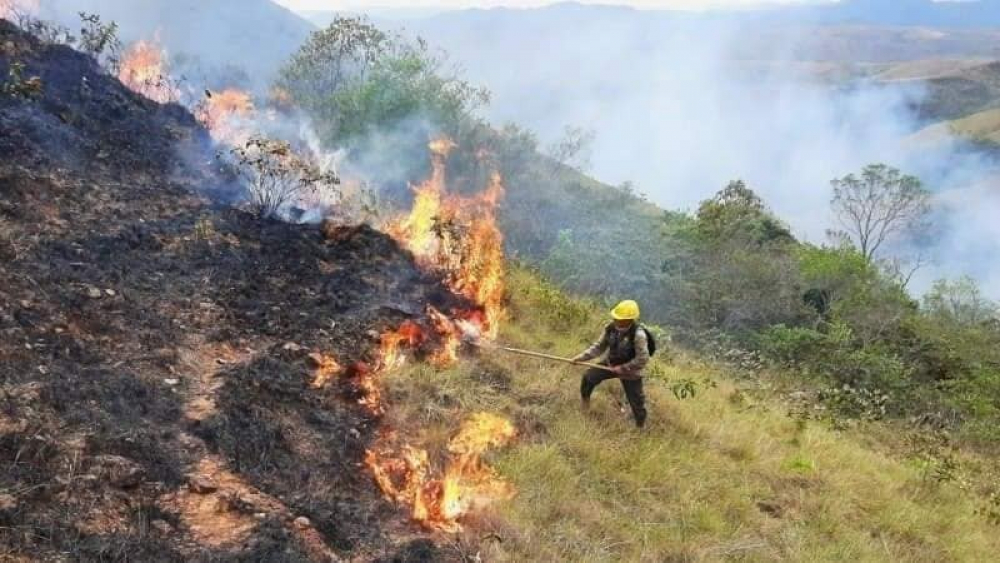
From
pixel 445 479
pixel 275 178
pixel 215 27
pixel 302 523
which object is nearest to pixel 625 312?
pixel 445 479

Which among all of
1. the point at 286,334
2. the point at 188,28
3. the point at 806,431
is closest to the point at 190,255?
the point at 286,334

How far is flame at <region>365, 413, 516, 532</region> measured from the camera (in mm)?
4996

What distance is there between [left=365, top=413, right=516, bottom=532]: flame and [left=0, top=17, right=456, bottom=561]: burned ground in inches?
6.2

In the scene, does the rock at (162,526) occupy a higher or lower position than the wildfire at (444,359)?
lower

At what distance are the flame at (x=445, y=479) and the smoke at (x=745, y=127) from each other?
52329 mm

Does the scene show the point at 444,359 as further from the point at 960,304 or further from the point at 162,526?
the point at 960,304

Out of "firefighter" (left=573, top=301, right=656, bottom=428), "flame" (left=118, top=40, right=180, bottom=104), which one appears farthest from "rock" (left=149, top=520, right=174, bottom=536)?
"flame" (left=118, top=40, right=180, bottom=104)

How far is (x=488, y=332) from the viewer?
843cm

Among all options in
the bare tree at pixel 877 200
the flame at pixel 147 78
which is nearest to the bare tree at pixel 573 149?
the flame at pixel 147 78

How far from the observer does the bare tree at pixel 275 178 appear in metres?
9.27

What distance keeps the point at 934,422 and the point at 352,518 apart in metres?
11.4

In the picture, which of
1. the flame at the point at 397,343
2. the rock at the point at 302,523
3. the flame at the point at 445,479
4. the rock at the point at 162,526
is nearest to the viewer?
the rock at the point at 162,526

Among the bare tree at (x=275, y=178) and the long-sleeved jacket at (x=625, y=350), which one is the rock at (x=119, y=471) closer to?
the long-sleeved jacket at (x=625, y=350)

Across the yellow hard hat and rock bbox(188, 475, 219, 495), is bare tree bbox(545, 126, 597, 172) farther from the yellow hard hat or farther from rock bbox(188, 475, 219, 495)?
rock bbox(188, 475, 219, 495)
